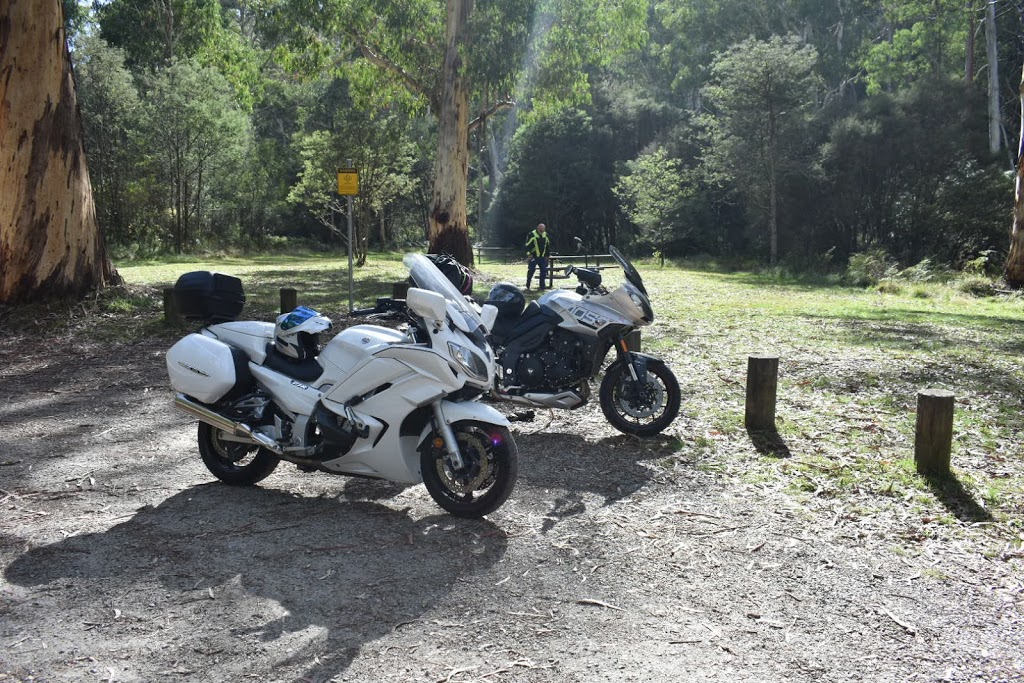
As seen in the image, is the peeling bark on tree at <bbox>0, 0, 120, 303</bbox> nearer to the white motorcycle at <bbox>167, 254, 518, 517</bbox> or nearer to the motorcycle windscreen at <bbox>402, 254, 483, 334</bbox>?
the white motorcycle at <bbox>167, 254, 518, 517</bbox>

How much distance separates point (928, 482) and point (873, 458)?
65cm

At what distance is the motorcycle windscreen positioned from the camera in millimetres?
5121

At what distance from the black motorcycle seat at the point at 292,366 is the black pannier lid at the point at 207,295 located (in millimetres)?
395

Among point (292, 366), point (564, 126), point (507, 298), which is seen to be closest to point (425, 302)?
point (292, 366)

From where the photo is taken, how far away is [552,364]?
7.31 m

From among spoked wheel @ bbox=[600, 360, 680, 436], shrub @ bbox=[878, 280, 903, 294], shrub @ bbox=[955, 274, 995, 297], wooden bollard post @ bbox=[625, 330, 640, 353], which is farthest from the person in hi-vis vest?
spoked wheel @ bbox=[600, 360, 680, 436]

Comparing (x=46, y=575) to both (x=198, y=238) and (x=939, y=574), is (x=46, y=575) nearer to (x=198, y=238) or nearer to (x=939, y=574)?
(x=939, y=574)

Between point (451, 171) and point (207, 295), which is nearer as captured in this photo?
point (207, 295)

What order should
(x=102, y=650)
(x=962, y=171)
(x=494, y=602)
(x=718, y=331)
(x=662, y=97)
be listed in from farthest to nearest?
1. (x=662, y=97)
2. (x=962, y=171)
3. (x=718, y=331)
4. (x=494, y=602)
5. (x=102, y=650)

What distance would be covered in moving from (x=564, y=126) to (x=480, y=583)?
47869mm

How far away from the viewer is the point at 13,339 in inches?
456

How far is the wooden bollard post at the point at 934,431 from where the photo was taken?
596 centimetres

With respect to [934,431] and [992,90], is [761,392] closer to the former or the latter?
[934,431]

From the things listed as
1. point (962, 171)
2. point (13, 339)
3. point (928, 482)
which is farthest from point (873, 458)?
point (962, 171)
